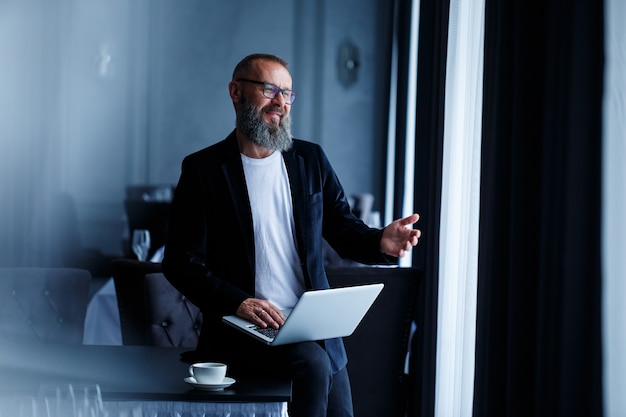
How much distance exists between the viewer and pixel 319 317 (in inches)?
68.7

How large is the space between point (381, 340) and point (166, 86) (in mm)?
6364

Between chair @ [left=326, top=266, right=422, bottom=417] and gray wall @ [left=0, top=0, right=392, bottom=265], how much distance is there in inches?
211

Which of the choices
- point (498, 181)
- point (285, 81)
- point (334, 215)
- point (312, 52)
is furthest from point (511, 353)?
point (312, 52)

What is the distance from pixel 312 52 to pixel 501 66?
6777 millimetres

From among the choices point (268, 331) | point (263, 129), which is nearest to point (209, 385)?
point (268, 331)

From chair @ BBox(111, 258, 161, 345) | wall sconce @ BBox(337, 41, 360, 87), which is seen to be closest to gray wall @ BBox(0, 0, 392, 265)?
wall sconce @ BBox(337, 41, 360, 87)

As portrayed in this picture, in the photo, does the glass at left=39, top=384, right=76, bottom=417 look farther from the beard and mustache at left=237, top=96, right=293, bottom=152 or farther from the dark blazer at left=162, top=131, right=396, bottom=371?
the beard and mustache at left=237, top=96, right=293, bottom=152

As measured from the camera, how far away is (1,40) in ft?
24.7

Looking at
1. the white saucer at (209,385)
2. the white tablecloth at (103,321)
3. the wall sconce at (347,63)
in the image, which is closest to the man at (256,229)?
the white saucer at (209,385)

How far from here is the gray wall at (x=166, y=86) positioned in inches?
323

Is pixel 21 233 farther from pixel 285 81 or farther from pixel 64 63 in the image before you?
pixel 285 81

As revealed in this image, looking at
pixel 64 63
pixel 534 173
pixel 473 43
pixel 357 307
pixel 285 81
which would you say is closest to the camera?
pixel 357 307

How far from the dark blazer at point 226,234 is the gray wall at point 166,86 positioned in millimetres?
6010

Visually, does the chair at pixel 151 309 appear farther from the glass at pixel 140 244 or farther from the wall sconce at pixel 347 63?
the wall sconce at pixel 347 63
